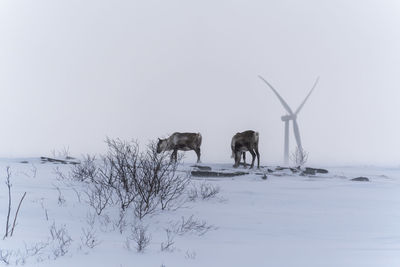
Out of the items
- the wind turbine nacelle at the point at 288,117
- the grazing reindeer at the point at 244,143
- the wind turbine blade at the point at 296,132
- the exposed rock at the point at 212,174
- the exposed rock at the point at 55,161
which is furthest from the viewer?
the wind turbine nacelle at the point at 288,117

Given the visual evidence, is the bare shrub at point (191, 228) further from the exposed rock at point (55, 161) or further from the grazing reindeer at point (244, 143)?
the exposed rock at point (55, 161)

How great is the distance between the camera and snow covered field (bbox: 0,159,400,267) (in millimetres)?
6234

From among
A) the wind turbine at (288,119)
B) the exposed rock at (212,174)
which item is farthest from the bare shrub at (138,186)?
the wind turbine at (288,119)

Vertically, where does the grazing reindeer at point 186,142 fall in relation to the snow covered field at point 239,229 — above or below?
above

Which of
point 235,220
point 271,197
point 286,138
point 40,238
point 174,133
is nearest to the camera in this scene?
point 40,238

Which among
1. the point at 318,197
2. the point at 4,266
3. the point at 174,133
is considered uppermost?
the point at 174,133

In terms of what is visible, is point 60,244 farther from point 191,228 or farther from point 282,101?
point 282,101

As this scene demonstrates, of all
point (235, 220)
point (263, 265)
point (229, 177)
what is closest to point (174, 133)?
point (229, 177)

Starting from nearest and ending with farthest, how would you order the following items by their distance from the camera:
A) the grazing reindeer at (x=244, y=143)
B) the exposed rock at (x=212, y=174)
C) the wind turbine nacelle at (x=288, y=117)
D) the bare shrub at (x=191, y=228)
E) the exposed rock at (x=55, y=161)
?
the bare shrub at (x=191, y=228), the exposed rock at (x=212, y=174), the exposed rock at (x=55, y=161), the grazing reindeer at (x=244, y=143), the wind turbine nacelle at (x=288, y=117)

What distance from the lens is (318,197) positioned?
12.0 meters

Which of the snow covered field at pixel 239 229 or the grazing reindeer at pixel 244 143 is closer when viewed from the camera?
the snow covered field at pixel 239 229

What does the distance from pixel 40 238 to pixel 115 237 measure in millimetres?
1259

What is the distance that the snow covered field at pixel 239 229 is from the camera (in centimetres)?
623

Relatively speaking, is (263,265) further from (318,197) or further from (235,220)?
(318,197)
